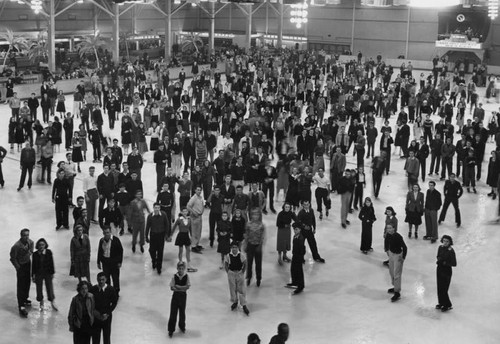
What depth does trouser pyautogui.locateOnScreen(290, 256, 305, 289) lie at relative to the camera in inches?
464

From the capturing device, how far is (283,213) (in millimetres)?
12820

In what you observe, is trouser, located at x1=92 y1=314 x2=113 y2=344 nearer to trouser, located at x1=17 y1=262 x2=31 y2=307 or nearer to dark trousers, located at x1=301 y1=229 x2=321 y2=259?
trouser, located at x1=17 y1=262 x2=31 y2=307

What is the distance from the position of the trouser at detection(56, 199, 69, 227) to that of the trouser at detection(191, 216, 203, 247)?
9.80ft

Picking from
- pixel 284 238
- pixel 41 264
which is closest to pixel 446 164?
pixel 284 238

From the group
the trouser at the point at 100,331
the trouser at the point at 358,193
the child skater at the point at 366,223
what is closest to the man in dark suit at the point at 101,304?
the trouser at the point at 100,331

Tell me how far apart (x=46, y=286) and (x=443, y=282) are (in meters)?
6.38

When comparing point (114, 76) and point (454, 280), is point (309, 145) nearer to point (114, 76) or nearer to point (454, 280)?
point (454, 280)

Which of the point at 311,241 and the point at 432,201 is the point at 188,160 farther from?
the point at 432,201

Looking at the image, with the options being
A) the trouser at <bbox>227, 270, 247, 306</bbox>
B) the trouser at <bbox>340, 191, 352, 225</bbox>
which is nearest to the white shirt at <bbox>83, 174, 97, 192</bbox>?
the trouser at <bbox>227, 270, 247, 306</bbox>

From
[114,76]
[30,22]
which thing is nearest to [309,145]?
[114,76]

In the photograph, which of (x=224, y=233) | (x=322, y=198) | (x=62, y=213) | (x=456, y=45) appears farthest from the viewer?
(x=456, y=45)

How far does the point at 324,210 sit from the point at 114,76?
18.0 metres

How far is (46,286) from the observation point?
11.0 meters

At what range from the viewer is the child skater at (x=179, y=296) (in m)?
9.98
